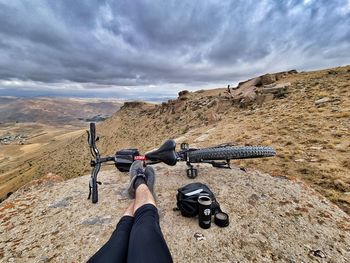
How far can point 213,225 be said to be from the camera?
392cm

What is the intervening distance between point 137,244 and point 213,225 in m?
2.01

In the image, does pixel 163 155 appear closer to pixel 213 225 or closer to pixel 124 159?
pixel 124 159

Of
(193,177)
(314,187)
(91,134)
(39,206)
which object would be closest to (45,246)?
(39,206)

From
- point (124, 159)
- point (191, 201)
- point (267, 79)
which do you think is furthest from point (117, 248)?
point (267, 79)

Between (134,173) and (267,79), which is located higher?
(267,79)

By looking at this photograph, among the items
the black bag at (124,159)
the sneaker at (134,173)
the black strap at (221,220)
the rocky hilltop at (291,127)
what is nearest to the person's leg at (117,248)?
the sneaker at (134,173)

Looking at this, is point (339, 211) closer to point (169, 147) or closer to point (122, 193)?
point (169, 147)

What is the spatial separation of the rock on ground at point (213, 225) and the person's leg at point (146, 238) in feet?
3.11

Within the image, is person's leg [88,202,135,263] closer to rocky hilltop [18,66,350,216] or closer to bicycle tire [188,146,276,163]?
bicycle tire [188,146,276,163]

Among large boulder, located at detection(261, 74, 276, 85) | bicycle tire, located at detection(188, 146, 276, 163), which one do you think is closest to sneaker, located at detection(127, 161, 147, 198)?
bicycle tire, located at detection(188, 146, 276, 163)

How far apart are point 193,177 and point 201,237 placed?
2.44 metres

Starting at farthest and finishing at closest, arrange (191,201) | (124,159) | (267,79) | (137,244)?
(267,79) < (124,159) < (191,201) < (137,244)

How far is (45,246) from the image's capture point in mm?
3658

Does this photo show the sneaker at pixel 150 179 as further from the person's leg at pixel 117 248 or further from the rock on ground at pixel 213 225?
the person's leg at pixel 117 248
